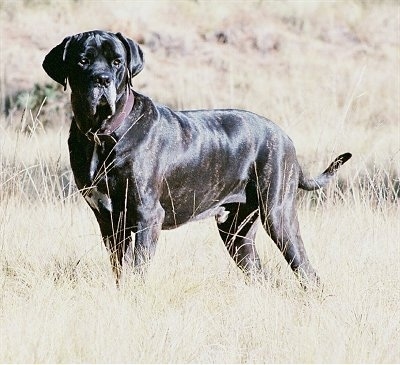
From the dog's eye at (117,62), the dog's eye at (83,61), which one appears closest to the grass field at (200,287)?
the dog's eye at (83,61)

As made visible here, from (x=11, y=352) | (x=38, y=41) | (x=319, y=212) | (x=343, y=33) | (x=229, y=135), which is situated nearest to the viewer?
(x=11, y=352)

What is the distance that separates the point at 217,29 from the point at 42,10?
11.8 feet

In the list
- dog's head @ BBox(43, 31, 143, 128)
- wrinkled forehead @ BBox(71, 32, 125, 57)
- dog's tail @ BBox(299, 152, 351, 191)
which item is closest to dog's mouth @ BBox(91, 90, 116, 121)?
dog's head @ BBox(43, 31, 143, 128)

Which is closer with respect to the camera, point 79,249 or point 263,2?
point 79,249

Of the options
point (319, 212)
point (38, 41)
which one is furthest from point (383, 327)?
point (38, 41)

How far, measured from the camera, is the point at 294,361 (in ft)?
14.2

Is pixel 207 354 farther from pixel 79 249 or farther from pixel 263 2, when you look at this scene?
pixel 263 2

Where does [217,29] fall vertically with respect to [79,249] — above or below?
below

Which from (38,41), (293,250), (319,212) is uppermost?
(293,250)

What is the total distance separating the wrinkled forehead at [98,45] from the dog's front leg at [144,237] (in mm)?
939

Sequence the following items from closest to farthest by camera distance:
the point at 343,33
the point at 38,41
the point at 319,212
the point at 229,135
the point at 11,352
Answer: the point at 11,352, the point at 229,135, the point at 319,212, the point at 38,41, the point at 343,33

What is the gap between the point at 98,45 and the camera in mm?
5352

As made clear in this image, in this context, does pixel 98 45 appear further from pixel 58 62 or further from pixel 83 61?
pixel 58 62

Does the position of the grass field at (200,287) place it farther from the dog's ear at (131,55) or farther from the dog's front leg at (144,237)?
the dog's ear at (131,55)
